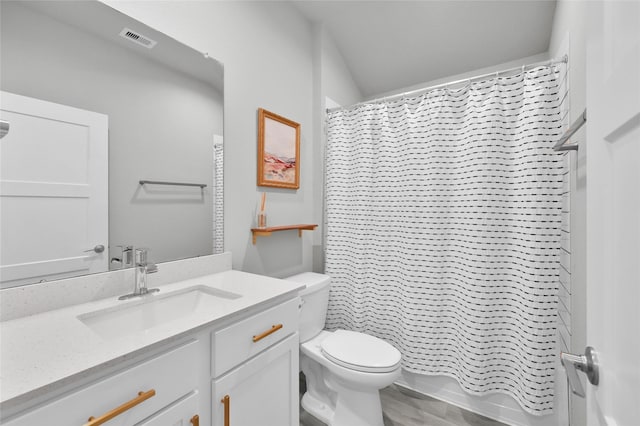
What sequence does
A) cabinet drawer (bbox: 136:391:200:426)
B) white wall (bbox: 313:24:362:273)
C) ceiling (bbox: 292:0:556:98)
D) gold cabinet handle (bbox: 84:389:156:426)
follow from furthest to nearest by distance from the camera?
white wall (bbox: 313:24:362:273)
ceiling (bbox: 292:0:556:98)
cabinet drawer (bbox: 136:391:200:426)
gold cabinet handle (bbox: 84:389:156:426)

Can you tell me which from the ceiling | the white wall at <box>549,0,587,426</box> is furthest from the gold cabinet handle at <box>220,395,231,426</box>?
the ceiling

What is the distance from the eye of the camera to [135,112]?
122 centimetres

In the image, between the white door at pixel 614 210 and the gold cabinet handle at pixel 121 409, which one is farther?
the gold cabinet handle at pixel 121 409

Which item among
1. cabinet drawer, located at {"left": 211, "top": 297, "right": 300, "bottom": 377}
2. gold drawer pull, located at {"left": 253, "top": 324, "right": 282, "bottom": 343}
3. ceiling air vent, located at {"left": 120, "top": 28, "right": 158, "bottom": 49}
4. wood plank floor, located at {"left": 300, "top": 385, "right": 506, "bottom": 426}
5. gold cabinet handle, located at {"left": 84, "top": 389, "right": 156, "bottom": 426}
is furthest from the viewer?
wood plank floor, located at {"left": 300, "top": 385, "right": 506, "bottom": 426}

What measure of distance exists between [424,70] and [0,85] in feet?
8.56

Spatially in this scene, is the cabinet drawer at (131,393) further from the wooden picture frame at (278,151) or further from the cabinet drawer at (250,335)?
the wooden picture frame at (278,151)

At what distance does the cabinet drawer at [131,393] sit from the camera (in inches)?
23.2

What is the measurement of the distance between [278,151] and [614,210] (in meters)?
1.71

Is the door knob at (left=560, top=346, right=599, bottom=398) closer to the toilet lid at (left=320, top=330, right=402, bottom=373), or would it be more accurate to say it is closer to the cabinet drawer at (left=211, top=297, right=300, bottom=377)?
the cabinet drawer at (left=211, top=297, right=300, bottom=377)

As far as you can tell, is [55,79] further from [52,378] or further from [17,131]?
[52,378]

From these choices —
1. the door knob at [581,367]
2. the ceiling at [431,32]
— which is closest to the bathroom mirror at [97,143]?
the ceiling at [431,32]

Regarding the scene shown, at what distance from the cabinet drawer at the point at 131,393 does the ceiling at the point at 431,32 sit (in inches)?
92.6

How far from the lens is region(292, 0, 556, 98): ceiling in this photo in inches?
76.8

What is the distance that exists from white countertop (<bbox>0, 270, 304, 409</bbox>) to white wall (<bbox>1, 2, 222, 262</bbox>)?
14.0 inches
